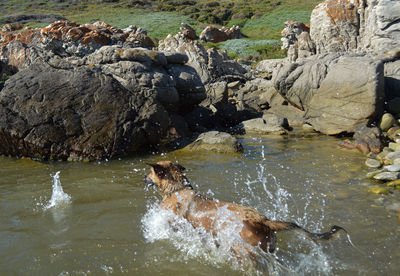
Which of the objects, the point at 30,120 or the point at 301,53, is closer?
the point at 30,120

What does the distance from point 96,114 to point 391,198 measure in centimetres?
744

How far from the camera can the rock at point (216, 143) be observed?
33.1 feet

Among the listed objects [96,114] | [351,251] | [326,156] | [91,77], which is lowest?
[326,156]

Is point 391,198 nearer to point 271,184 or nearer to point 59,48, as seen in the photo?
point 271,184

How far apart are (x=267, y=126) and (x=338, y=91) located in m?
2.84

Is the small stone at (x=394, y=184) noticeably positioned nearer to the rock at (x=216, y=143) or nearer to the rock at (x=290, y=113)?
the rock at (x=216, y=143)

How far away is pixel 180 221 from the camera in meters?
4.41

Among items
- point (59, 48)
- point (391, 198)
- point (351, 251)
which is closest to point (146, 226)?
point (351, 251)

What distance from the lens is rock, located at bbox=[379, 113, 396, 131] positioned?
11.1 metres

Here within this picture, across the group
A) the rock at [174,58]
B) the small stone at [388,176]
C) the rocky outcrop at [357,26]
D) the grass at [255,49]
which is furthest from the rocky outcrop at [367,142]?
the grass at [255,49]

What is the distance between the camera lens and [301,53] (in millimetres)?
20984

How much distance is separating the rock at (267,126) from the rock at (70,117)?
4.59 m

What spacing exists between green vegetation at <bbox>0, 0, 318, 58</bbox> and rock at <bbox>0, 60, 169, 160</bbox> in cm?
2882

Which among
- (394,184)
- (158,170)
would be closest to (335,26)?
(394,184)
